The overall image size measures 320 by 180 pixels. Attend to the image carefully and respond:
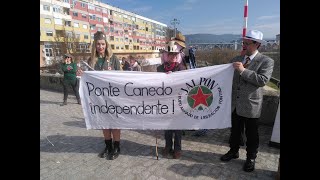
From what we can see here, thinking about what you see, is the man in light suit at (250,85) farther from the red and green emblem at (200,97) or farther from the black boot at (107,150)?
the black boot at (107,150)

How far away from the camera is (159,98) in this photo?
3.81 meters

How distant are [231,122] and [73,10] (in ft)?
215

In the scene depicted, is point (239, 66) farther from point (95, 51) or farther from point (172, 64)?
point (95, 51)

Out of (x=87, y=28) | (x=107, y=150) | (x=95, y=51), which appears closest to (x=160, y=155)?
(x=107, y=150)

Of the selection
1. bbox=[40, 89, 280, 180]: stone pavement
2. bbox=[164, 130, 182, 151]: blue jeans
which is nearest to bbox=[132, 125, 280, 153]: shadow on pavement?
bbox=[40, 89, 280, 180]: stone pavement

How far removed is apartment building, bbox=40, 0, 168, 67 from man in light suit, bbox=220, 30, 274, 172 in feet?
101

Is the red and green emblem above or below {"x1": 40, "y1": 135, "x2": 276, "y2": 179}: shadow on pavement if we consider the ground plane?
above

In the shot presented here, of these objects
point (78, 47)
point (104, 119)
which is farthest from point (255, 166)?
point (78, 47)

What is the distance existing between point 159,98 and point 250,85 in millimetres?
1446

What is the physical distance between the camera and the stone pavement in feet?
11.7

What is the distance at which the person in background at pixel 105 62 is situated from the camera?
3998 millimetres

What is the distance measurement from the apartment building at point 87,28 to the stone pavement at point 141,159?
28.3 meters

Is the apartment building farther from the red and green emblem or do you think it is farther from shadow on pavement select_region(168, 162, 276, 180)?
shadow on pavement select_region(168, 162, 276, 180)
